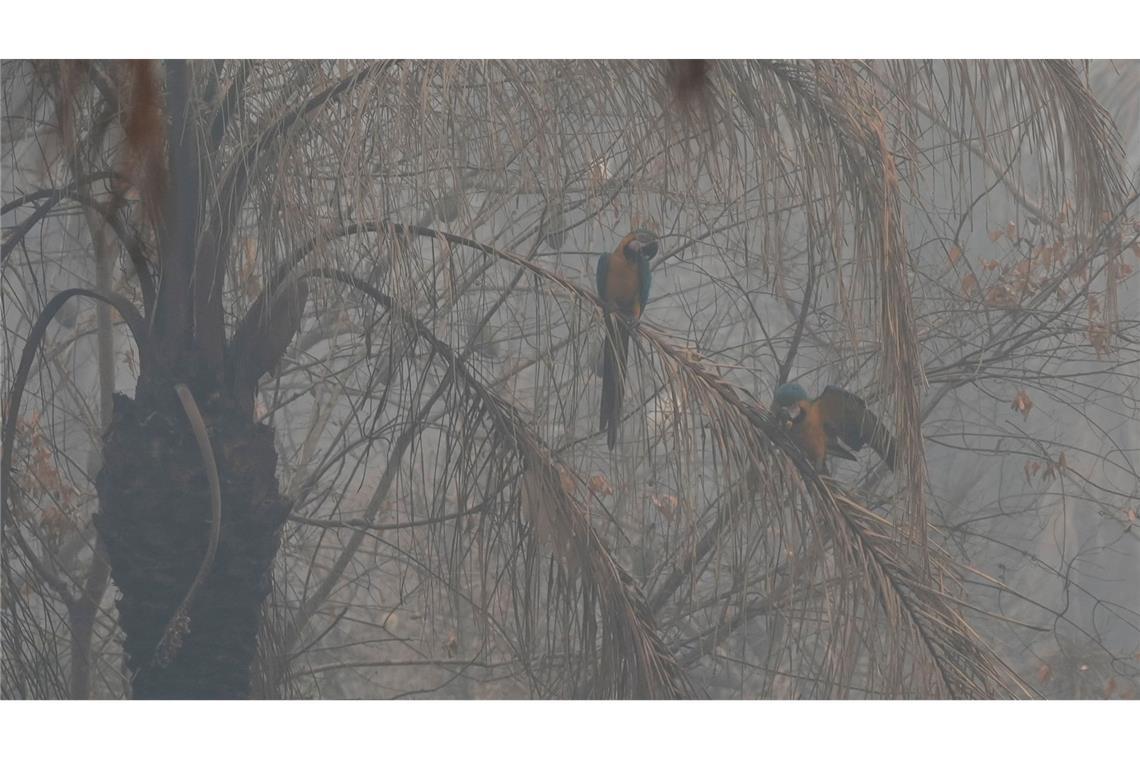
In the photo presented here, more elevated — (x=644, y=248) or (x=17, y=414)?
(x=644, y=248)

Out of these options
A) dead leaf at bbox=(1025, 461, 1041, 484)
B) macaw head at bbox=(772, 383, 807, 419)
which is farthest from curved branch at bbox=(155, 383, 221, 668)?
dead leaf at bbox=(1025, 461, 1041, 484)

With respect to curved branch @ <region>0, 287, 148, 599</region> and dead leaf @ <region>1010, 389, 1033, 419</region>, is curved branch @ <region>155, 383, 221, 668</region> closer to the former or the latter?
curved branch @ <region>0, 287, 148, 599</region>

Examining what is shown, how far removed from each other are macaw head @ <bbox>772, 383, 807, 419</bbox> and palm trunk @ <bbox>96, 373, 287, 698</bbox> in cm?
94

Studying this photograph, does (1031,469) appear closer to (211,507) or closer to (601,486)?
(601,486)

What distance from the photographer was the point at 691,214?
8.55ft

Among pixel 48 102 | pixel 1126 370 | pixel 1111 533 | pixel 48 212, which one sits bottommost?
pixel 1111 533

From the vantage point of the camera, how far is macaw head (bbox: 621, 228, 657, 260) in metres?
2.62

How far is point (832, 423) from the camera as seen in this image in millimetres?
2650

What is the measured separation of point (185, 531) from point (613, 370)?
0.83 meters

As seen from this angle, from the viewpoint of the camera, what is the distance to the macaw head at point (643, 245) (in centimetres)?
262

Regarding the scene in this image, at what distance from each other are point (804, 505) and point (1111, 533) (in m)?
0.62

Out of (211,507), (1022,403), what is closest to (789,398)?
(1022,403)
